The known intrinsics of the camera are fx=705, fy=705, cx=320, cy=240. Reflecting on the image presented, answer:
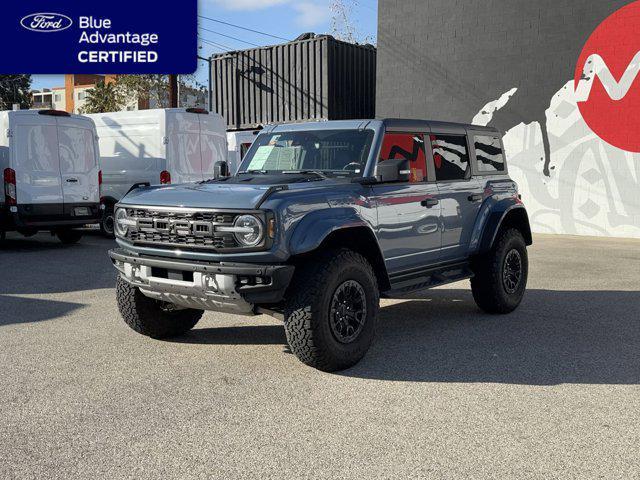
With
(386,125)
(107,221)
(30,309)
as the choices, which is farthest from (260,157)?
(107,221)

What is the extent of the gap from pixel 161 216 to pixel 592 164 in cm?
1393

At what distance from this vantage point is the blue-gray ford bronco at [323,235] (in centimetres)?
493

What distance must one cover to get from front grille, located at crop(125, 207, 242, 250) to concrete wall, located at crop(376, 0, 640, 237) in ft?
45.1

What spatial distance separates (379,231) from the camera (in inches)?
226

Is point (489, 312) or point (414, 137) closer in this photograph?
point (414, 137)

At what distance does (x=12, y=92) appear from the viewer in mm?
60344

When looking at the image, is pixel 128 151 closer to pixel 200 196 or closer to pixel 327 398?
pixel 200 196

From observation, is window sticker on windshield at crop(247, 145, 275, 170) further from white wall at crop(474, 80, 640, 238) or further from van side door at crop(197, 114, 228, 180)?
white wall at crop(474, 80, 640, 238)

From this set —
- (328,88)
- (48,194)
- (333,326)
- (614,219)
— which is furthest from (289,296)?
(328,88)

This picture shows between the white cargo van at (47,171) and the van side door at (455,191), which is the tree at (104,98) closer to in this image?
the white cargo van at (47,171)

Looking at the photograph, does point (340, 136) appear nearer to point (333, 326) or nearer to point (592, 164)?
point (333, 326)

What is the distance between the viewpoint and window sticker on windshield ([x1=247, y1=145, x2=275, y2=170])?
6551mm

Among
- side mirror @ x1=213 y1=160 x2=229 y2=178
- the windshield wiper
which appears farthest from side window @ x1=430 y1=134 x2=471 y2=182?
side mirror @ x1=213 y1=160 x2=229 y2=178

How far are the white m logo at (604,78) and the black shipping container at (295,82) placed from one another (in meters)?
7.69
